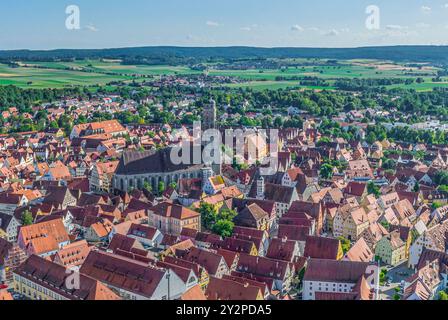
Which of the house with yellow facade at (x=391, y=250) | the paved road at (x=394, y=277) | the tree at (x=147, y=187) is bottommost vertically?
the paved road at (x=394, y=277)

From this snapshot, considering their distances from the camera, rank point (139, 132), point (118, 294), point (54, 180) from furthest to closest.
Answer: point (139, 132) < point (54, 180) < point (118, 294)

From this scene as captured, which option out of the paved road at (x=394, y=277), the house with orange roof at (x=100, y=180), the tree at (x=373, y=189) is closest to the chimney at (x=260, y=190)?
the tree at (x=373, y=189)

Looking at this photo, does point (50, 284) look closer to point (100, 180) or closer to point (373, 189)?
point (100, 180)

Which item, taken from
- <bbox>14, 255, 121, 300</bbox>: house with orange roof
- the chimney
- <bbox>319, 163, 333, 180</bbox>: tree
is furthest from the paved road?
<bbox>319, 163, 333, 180</bbox>: tree

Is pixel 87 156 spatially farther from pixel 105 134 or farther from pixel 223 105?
pixel 223 105

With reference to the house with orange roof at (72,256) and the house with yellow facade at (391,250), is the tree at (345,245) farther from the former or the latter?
the house with orange roof at (72,256)

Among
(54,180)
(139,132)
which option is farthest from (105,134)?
(54,180)
